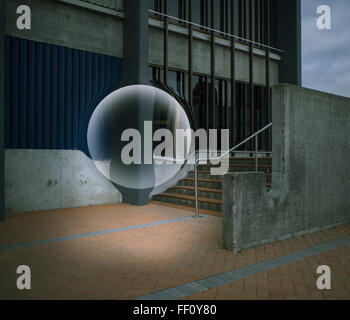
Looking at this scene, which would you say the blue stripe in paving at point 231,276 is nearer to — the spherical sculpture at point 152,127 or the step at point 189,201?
the spherical sculpture at point 152,127

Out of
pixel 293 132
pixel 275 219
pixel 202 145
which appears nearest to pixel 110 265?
pixel 275 219

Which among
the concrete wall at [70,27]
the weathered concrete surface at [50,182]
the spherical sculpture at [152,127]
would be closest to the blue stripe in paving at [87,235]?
the spherical sculpture at [152,127]

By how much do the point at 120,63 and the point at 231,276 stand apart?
21.0 ft

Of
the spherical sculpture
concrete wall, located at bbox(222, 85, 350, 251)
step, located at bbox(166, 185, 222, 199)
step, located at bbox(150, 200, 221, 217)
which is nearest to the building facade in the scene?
the spherical sculpture

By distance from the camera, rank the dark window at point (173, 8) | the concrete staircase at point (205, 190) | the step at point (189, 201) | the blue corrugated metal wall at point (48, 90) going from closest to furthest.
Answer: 1. the blue corrugated metal wall at point (48, 90)
2. the step at point (189, 201)
3. the concrete staircase at point (205, 190)
4. the dark window at point (173, 8)

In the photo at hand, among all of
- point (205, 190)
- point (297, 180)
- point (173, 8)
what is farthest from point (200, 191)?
→ point (173, 8)

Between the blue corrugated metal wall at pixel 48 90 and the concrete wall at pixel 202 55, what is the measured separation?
1801 mm

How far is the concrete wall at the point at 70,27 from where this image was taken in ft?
23.6

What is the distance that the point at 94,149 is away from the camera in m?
4.22

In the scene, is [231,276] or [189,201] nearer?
[231,276]

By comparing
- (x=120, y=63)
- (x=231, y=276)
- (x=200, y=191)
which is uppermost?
(x=120, y=63)

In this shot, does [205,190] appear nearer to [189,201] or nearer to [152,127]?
[189,201]

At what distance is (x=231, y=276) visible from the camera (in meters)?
3.65

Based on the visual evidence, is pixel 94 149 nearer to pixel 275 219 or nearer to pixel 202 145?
pixel 275 219
